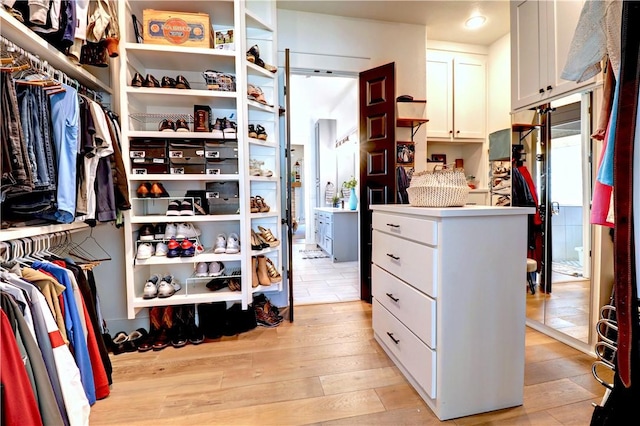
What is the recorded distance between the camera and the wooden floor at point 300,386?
1.39 metres

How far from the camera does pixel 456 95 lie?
131 inches

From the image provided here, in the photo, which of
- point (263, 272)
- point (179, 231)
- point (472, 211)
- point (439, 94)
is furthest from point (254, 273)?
point (439, 94)

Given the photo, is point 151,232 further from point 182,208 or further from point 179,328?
point 179,328

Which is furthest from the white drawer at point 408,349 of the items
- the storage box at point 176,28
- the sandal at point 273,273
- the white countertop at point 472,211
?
the storage box at point 176,28

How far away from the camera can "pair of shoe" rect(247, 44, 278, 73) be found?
2.24m

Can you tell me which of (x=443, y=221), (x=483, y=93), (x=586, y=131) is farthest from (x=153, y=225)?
(x=483, y=93)

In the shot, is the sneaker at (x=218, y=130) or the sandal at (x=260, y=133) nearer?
the sneaker at (x=218, y=130)

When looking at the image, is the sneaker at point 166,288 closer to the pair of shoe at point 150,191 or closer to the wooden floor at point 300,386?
the wooden floor at point 300,386

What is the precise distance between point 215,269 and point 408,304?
1.44m

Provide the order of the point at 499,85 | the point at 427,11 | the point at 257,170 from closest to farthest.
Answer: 1. the point at 257,170
2. the point at 427,11
3. the point at 499,85

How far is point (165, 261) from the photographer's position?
201cm

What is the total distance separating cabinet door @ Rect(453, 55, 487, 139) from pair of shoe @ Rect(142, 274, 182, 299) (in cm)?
324

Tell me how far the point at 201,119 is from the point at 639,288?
7.54 ft

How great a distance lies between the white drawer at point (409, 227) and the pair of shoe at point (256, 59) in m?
1.47
